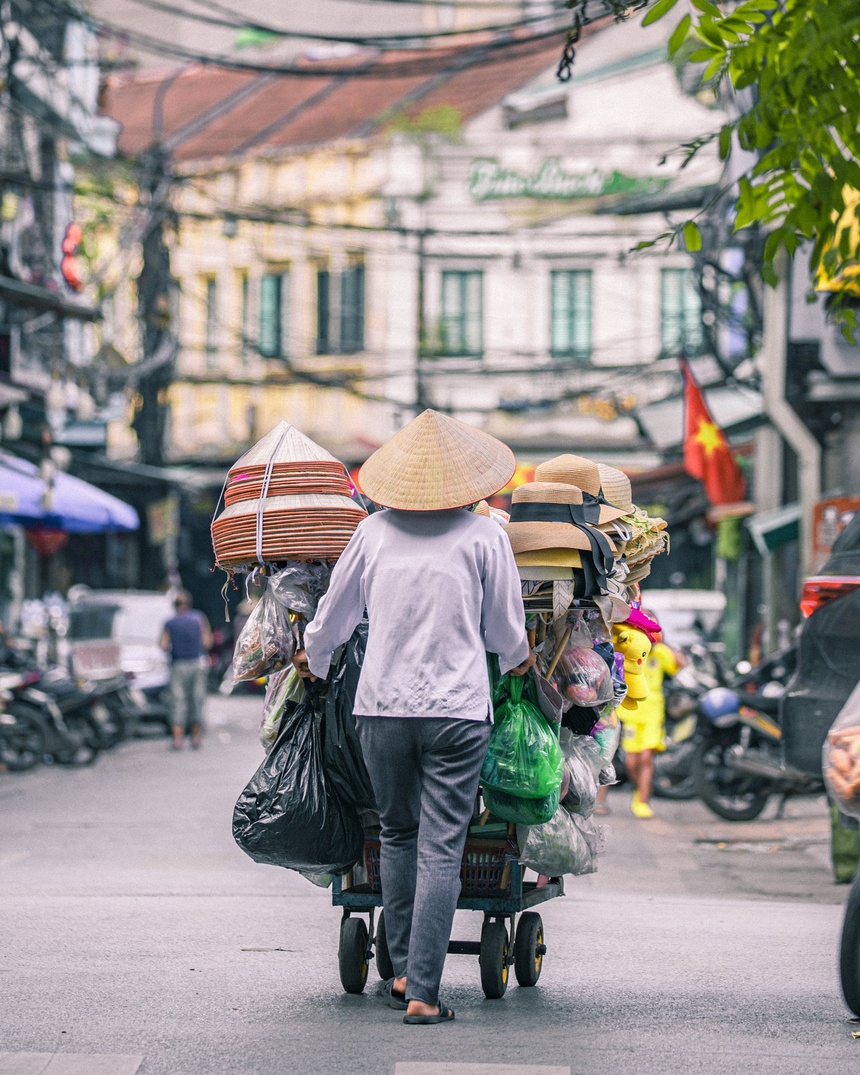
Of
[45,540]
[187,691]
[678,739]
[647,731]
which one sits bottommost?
→ [187,691]

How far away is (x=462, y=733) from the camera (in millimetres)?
5258

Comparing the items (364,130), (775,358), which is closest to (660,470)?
(775,358)

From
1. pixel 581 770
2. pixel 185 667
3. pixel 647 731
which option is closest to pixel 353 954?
pixel 581 770

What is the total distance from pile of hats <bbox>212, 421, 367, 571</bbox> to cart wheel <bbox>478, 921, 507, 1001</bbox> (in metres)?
1.35

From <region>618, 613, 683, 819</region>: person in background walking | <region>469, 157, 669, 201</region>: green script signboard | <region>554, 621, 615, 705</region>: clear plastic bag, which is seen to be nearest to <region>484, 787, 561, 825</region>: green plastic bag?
<region>554, 621, 615, 705</region>: clear plastic bag

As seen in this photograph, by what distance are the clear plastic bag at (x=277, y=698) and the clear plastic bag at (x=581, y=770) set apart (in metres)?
0.93

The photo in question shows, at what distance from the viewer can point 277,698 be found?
589cm

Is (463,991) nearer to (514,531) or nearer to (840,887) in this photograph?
(514,531)

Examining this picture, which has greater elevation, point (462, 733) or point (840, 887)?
point (462, 733)

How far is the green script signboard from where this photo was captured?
3566 cm

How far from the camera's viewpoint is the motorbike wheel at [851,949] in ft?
17.1

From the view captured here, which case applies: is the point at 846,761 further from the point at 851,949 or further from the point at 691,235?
the point at 691,235

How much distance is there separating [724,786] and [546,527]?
825 centimetres

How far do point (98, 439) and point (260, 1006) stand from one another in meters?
23.9
